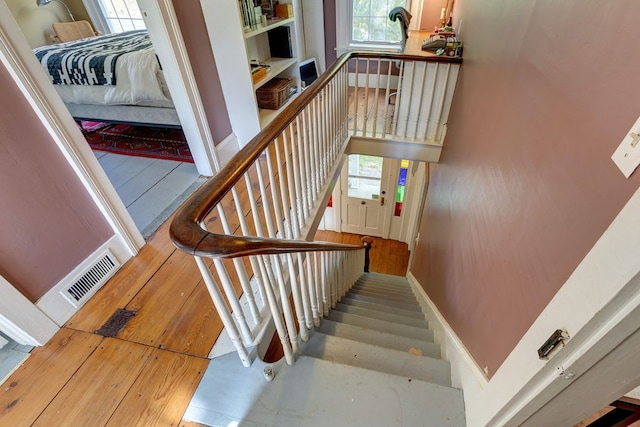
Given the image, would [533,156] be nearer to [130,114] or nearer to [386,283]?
[386,283]

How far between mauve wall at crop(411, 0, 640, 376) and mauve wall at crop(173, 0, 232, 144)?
2.06 meters

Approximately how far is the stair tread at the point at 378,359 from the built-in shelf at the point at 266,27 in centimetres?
257

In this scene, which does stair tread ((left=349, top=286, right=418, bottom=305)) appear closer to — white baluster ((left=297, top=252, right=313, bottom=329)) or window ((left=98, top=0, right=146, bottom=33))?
white baluster ((left=297, top=252, right=313, bottom=329))

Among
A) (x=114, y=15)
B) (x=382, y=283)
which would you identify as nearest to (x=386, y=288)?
(x=382, y=283)

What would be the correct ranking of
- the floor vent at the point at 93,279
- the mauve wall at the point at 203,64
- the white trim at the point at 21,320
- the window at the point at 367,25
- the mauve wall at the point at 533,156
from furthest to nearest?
the window at the point at 367,25, the mauve wall at the point at 203,64, the floor vent at the point at 93,279, the white trim at the point at 21,320, the mauve wall at the point at 533,156

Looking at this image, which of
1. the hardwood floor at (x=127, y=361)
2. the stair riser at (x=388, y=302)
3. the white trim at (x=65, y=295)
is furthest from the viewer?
the stair riser at (x=388, y=302)

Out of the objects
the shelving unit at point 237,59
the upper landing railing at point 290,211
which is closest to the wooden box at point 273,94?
the shelving unit at point 237,59

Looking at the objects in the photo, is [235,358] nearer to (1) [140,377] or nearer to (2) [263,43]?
(1) [140,377]

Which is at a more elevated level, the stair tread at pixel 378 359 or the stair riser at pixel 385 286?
the stair tread at pixel 378 359

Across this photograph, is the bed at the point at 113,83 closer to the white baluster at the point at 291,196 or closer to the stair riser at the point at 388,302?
the white baluster at the point at 291,196

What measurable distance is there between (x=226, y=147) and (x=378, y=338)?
2.20 m

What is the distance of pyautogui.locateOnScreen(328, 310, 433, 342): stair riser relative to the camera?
75.2 inches

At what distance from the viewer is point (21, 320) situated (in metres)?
1.34

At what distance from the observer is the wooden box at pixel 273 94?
11.4 feet
